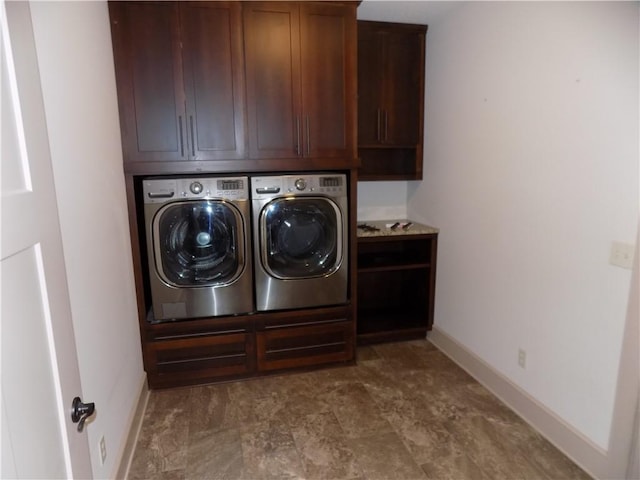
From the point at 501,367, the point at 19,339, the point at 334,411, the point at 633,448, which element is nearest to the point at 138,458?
the point at 334,411

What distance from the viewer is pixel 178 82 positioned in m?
2.34

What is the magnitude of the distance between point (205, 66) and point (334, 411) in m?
2.20

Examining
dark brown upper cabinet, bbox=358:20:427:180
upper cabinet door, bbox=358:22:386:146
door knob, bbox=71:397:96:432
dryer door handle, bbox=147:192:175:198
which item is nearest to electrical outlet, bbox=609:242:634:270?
dark brown upper cabinet, bbox=358:20:427:180

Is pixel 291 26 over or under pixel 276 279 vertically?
over

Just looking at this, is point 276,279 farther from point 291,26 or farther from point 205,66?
point 291,26

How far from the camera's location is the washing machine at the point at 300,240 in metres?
2.50

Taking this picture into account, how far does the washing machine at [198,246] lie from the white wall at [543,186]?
151cm

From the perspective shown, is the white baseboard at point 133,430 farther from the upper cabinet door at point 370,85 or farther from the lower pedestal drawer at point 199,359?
the upper cabinet door at point 370,85

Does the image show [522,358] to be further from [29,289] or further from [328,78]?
[29,289]

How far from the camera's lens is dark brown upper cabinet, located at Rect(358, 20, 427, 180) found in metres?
3.02

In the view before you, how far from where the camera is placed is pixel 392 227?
313cm

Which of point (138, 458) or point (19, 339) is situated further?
point (138, 458)

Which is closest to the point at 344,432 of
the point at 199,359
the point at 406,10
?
the point at 199,359

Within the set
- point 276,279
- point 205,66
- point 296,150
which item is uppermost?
point 205,66
